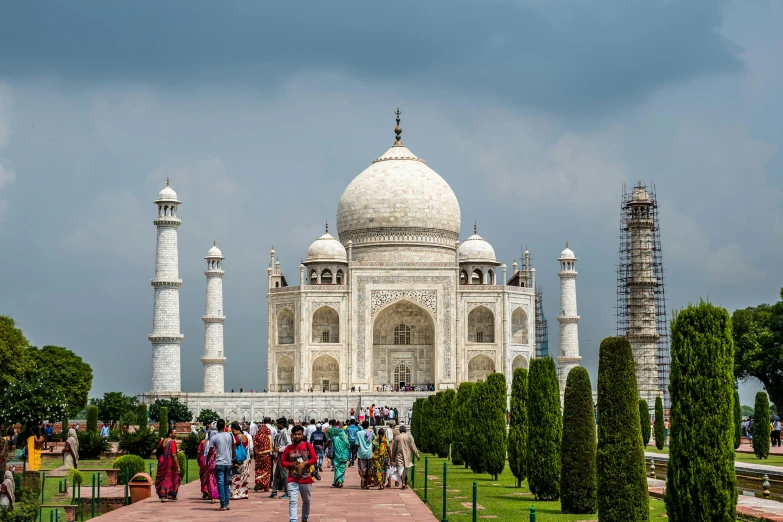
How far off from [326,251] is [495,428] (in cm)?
2310

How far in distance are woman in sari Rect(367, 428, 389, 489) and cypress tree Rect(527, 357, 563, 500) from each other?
193cm

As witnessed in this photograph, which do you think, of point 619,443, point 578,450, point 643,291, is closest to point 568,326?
point 643,291

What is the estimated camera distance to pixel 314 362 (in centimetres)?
3756

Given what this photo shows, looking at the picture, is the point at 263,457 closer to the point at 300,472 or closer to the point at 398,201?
the point at 300,472

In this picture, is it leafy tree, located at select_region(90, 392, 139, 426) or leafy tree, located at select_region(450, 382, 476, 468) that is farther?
leafy tree, located at select_region(90, 392, 139, 426)

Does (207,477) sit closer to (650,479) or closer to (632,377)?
(632,377)

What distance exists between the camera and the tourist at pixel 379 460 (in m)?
14.5

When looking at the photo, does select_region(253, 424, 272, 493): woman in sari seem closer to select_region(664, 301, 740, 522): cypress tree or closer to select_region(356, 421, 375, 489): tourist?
select_region(356, 421, 375, 489): tourist

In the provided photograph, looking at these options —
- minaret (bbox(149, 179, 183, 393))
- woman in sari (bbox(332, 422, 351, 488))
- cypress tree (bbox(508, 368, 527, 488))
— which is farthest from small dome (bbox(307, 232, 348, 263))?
woman in sari (bbox(332, 422, 351, 488))

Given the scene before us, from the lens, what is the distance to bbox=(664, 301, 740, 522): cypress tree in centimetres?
936

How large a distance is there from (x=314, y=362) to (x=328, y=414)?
4013 mm

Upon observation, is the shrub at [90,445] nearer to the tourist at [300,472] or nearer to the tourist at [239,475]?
the tourist at [239,475]

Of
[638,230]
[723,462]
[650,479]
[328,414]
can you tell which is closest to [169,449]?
[723,462]

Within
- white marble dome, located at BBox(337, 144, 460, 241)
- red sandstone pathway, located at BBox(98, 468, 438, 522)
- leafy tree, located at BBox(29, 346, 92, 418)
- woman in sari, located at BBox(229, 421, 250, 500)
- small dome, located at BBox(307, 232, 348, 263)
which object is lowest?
red sandstone pathway, located at BBox(98, 468, 438, 522)
